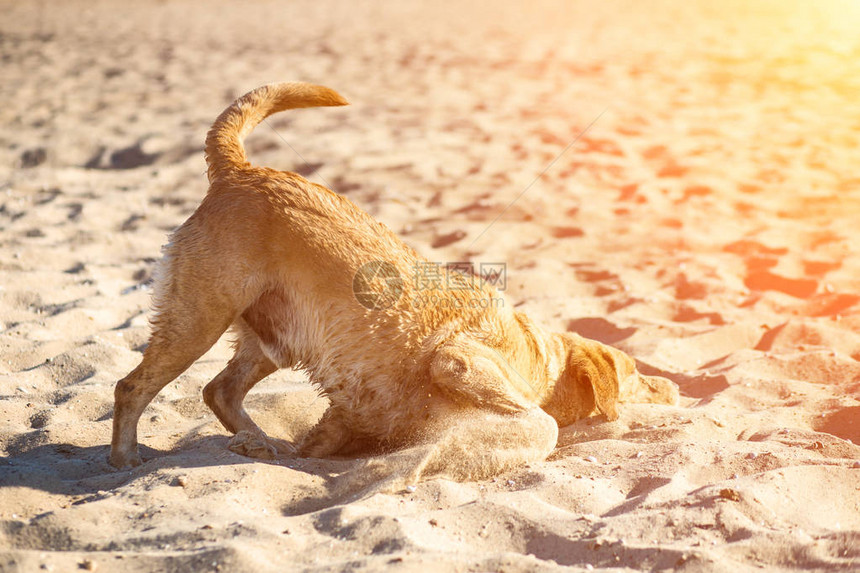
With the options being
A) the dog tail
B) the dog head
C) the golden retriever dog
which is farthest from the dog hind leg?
the dog head

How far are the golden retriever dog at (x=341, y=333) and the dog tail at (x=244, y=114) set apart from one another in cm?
4

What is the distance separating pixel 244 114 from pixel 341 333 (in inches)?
54.0

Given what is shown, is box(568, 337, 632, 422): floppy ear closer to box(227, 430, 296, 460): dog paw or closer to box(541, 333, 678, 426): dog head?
box(541, 333, 678, 426): dog head

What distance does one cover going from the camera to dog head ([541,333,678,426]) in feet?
14.5

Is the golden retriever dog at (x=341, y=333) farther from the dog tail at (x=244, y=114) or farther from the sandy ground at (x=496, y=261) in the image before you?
the sandy ground at (x=496, y=261)

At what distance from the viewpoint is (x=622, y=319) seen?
6.03 meters

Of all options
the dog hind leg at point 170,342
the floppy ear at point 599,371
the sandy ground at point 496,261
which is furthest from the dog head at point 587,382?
the dog hind leg at point 170,342

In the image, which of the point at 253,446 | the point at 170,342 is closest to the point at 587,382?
the point at 253,446

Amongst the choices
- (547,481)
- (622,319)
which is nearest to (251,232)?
(547,481)

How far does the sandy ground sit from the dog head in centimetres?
11

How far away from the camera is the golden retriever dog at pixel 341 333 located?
12.8 ft

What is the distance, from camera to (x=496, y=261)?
23.5ft

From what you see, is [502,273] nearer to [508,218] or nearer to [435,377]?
[508,218]

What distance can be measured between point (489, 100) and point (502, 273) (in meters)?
6.51
